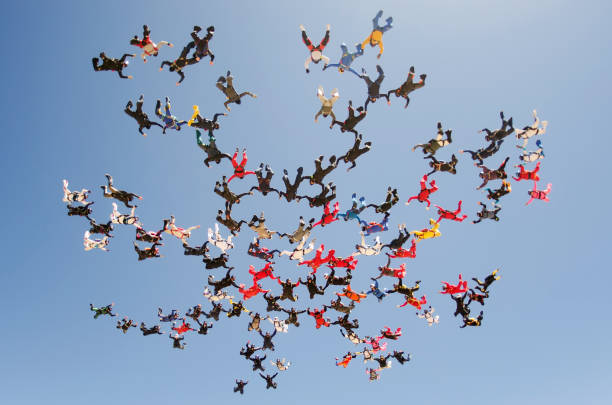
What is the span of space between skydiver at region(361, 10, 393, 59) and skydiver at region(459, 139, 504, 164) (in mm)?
5011

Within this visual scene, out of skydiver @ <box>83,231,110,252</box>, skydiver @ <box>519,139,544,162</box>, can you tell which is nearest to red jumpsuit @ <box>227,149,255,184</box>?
skydiver @ <box>83,231,110,252</box>

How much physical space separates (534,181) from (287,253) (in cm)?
990

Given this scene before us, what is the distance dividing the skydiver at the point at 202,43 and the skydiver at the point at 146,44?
0.89 m

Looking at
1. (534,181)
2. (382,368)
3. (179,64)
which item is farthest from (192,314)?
(534,181)

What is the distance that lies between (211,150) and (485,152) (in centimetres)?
985

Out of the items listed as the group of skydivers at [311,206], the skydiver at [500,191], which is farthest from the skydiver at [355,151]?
the skydiver at [500,191]

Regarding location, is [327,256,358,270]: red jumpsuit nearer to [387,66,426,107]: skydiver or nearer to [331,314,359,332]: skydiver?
[331,314,359,332]: skydiver

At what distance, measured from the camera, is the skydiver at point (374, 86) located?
11812 millimetres

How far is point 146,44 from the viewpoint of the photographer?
11.6 metres

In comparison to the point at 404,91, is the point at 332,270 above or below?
below

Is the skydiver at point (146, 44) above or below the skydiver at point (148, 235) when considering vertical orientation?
above

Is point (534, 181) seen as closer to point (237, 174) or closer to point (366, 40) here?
point (366, 40)

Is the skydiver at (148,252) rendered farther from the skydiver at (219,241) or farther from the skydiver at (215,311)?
the skydiver at (215,311)

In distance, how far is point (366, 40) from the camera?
11359mm
